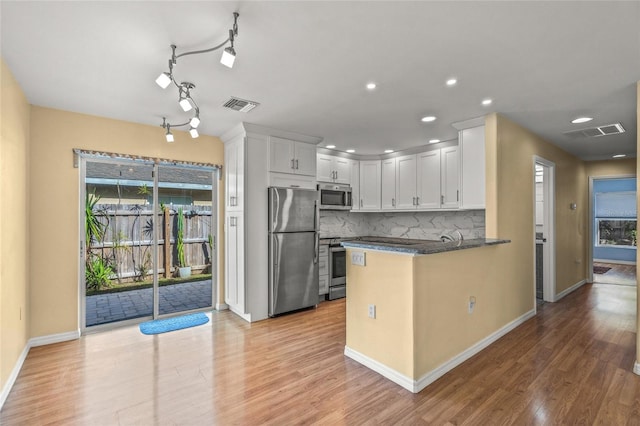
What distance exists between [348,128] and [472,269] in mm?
2233

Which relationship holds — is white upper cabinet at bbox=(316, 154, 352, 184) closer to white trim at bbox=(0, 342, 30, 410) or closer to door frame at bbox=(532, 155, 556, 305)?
door frame at bbox=(532, 155, 556, 305)

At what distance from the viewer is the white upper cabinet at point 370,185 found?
18.3ft

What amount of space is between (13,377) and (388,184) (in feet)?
16.8

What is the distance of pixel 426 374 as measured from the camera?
2.44 meters

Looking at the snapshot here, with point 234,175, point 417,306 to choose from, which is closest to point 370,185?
point 234,175

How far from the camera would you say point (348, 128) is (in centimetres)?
Result: 398

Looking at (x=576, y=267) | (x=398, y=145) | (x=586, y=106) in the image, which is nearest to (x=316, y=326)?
(x=398, y=145)

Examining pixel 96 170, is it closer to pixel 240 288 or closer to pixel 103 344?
pixel 103 344

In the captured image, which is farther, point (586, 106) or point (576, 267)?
point (576, 267)

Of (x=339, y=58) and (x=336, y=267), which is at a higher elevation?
(x=339, y=58)

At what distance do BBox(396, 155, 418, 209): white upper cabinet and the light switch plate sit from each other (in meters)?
2.54

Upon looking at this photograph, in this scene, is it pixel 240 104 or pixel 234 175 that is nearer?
pixel 240 104

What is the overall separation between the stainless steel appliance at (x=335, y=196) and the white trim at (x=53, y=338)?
3.48 metres

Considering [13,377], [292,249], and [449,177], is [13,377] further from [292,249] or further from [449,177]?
[449,177]
